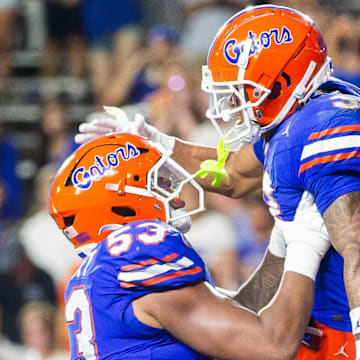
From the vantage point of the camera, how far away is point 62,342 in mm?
5117

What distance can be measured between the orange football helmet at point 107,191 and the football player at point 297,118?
314 mm

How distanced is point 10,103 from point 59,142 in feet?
2.76

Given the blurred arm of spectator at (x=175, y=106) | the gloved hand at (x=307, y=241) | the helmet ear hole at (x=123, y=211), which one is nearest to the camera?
the gloved hand at (x=307, y=241)

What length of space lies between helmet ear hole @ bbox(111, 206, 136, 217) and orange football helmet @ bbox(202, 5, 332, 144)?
428mm

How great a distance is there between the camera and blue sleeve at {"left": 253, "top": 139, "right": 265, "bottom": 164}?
9.92ft

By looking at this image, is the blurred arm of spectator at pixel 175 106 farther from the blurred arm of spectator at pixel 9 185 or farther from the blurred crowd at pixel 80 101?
the blurred arm of spectator at pixel 9 185

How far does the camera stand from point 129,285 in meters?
2.18

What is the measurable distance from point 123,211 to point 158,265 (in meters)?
0.37

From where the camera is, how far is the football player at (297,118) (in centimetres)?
237

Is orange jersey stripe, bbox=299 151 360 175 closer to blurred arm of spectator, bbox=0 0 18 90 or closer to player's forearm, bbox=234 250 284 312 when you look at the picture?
player's forearm, bbox=234 250 284 312

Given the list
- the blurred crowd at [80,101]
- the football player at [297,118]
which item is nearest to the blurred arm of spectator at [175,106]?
the blurred crowd at [80,101]

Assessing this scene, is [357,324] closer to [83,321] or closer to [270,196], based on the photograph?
[270,196]

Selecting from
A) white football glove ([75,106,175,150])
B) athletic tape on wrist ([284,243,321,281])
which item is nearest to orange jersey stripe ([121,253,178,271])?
athletic tape on wrist ([284,243,321,281])

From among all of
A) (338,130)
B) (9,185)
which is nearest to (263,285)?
(338,130)
